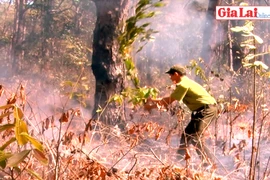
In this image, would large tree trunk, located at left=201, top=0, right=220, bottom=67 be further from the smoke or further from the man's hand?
the smoke

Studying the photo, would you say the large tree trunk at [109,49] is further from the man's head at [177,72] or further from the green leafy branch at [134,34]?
the man's head at [177,72]

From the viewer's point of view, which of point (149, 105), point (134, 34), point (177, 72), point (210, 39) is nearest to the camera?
point (149, 105)

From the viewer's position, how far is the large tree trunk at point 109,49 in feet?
21.2

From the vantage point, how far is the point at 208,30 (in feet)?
32.9

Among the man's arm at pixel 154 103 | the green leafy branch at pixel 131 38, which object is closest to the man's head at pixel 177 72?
the man's arm at pixel 154 103

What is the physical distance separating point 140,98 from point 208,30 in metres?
5.77

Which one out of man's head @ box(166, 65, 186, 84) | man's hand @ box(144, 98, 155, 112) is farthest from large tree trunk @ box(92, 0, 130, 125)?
man's head @ box(166, 65, 186, 84)

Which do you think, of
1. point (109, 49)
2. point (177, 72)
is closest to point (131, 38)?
point (109, 49)

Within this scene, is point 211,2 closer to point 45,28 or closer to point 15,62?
point 15,62

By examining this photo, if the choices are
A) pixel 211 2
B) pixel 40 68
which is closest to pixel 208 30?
pixel 211 2

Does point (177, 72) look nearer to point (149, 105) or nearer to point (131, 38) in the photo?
point (149, 105)

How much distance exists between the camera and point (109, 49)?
6500 millimetres

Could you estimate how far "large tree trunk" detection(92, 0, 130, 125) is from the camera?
254 inches

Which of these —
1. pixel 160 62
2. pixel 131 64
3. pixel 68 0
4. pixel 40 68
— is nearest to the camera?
pixel 131 64
